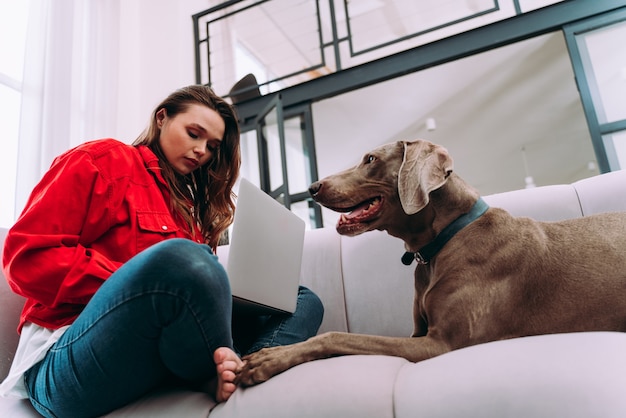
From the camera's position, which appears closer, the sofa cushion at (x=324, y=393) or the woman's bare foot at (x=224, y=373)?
the sofa cushion at (x=324, y=393)

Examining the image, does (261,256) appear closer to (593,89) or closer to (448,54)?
(448,54)

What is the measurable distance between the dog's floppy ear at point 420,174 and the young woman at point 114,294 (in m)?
0.46

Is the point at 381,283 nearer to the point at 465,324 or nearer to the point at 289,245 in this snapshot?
the point at 289,245

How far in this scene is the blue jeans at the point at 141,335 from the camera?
0.80 metres

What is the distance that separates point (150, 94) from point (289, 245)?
11.5 ft

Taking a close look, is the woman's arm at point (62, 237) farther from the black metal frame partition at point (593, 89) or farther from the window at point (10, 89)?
the black metal frame partition at point (593, 89)

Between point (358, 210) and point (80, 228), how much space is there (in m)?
0.74

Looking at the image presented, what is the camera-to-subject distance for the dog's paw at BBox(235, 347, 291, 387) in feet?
2.97

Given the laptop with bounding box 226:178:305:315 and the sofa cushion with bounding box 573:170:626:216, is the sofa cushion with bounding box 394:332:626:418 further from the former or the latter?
the sofa cushion with bounding box 573:170:626:216

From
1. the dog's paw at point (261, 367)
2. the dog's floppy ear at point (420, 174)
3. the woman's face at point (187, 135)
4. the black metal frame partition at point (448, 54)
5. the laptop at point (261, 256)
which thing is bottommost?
the dog's paw at point (261, 367)

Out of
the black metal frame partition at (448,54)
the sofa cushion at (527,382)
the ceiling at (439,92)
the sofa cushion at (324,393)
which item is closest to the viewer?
the sofa cushion at (527,382)

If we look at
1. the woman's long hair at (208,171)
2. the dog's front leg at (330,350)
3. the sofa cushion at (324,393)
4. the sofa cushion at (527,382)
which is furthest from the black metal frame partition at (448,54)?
the sofa cushion at (324,393)

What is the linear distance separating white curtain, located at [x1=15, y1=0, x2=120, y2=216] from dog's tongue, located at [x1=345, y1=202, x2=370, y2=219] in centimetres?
248

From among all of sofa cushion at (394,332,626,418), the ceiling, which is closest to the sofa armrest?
sofa cushion at (394,332,626,418)
